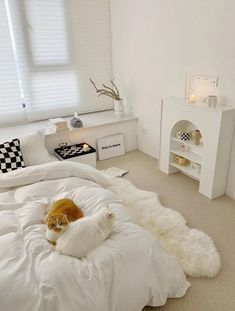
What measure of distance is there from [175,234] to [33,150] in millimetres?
1540

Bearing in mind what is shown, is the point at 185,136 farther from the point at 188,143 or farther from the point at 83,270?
the point at 83,270

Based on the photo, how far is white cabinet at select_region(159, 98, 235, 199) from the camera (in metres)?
2.16

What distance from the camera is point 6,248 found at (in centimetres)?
122

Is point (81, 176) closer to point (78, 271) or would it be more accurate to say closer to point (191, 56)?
point (78, 271)

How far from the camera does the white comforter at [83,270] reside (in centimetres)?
105

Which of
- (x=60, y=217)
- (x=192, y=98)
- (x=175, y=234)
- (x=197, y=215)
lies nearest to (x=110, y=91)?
(x=192, y=98)

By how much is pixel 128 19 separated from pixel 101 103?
124 cm

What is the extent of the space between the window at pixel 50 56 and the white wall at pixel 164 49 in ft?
0.95

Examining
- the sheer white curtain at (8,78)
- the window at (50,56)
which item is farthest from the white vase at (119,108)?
the sheer white curtain at (8,78)

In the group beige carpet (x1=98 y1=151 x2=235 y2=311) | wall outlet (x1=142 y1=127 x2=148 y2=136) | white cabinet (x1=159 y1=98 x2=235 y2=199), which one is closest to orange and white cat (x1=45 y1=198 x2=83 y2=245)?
beige carpet (x1=98 y1=151 x2=235 y2=311)

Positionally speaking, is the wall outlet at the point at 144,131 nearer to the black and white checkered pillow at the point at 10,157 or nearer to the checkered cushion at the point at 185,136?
the checkered cushion at the point at 185,136

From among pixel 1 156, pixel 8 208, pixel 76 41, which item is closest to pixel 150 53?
pixel 76 41

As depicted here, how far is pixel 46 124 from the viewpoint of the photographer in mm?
3309

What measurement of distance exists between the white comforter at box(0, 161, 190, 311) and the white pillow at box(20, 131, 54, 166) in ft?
2.54
